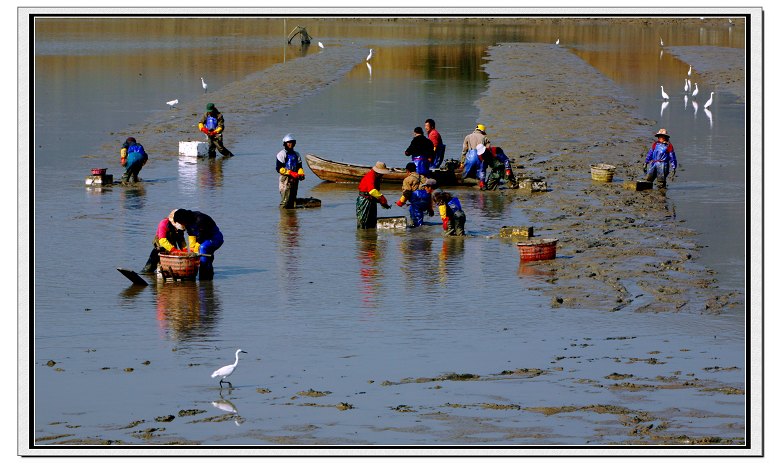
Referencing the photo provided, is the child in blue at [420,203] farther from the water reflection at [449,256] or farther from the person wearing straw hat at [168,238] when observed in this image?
the person wearing straw hat at [168,238]

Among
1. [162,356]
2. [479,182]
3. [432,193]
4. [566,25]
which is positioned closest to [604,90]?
[479,182]

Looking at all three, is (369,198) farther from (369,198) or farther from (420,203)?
(420,203)

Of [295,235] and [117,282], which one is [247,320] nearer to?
[117,282]

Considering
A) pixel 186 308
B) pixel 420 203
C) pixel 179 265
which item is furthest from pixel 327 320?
pixel 420 203

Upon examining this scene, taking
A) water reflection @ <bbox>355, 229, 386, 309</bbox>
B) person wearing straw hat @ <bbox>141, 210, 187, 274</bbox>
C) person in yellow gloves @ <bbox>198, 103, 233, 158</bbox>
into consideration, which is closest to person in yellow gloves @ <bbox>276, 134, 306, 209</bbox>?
water reflection @ <bbox>355, 229, 386, 309</bbox>

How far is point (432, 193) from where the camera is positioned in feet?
84.8

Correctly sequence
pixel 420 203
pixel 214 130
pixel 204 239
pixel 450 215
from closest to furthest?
pixel 204 239, pixel 450 215, pixel 420 203, pixel 214 130

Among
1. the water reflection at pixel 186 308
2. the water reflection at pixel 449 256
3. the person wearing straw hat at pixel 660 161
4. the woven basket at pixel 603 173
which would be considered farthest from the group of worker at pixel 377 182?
the woven basket at pixel 603 173

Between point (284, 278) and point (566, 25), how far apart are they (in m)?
88.5

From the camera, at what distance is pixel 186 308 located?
20.0 meters

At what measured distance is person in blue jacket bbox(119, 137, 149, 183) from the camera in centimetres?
3158

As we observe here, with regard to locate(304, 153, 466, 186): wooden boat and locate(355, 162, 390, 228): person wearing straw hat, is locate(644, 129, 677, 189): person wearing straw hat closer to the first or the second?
locate(304, 153, 466, 186): wooden boat

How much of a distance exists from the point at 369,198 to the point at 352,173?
5781mm

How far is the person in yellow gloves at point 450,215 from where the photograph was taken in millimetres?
25047
